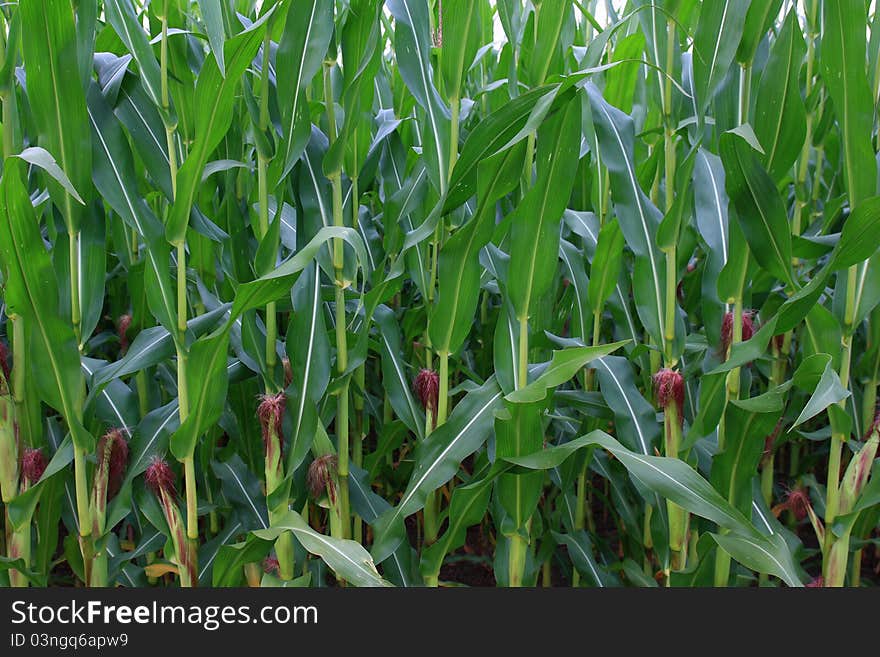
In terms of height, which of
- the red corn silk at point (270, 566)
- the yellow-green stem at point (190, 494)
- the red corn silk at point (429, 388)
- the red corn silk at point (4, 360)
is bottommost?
the red corn silk at point (270, 566)

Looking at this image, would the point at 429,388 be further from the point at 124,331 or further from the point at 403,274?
the point at 124,331

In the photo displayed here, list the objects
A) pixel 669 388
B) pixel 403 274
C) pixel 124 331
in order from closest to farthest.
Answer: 1. pixel 669 388
2. pixel 403 274
3. pixel 124 331

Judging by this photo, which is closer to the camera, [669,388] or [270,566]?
[669,388]

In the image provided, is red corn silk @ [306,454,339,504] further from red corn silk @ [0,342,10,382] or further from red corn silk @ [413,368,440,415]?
red corn silk @ [0,342,10,382]

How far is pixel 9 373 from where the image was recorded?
1.76m

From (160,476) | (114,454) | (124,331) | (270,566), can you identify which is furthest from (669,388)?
(124,331)

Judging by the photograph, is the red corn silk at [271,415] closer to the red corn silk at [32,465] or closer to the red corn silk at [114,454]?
the red corn silk at [114,454]

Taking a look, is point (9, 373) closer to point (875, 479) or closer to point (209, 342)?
point (209, 342)

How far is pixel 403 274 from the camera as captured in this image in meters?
1.77

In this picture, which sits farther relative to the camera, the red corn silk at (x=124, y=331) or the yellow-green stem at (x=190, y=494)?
Answer: the red corn silk at (x=124, y=331)

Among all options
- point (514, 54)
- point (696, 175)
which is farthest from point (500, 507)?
point (514, 54)

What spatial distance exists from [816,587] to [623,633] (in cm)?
46

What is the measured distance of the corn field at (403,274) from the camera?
4.88ft

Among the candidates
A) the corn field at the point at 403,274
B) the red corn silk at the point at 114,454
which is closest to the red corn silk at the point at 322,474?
the corn field at the point at 403,274
